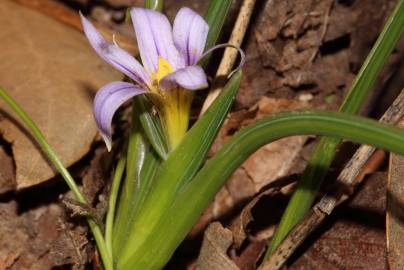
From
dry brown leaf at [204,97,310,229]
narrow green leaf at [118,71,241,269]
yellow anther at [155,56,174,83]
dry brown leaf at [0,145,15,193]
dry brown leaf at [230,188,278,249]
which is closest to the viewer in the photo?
narrow green leaf at [118,71,241,269]

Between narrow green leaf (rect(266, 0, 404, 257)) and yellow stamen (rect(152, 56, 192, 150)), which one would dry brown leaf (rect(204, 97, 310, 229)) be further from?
yellow stamen (rect(152, 56, 192, 150))

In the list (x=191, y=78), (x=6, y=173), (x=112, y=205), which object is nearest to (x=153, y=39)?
(x=191, y=78)

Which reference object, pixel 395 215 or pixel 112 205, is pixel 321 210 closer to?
pixel 395 215

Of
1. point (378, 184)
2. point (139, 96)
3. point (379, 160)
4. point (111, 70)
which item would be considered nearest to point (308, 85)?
point (379, 160)

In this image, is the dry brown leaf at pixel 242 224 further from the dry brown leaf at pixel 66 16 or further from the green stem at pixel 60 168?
the dry brown leaf at pixel 66 16

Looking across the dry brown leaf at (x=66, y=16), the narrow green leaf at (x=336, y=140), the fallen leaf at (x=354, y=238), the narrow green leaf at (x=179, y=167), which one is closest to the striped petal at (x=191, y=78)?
the narrow green leaf at (x=179, y=167)

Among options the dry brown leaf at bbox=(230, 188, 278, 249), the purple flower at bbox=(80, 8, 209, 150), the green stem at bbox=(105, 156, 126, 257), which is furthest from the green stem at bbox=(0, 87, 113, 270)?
the dry brown leaf at bbox=(230, 188, 278, 249)
